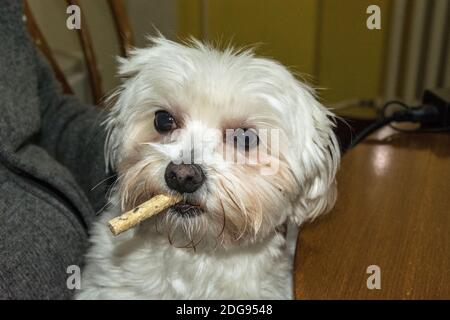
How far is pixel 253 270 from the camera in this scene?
937 millimetres

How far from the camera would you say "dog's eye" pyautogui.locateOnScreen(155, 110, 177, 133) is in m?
0.91

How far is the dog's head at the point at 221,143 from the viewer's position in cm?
82

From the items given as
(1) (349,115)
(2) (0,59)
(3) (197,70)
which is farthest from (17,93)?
(1) (349,115)

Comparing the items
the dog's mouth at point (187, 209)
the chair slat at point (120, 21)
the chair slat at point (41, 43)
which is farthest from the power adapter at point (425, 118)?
the chair slat at point (41, 43)

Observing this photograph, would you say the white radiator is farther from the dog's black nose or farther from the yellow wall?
the dog's black nose

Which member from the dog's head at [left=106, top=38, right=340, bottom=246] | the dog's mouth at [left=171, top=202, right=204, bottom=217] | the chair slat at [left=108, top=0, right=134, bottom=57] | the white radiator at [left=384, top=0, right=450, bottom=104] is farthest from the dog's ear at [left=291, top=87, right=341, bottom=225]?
the white radiator at [left=384, top=0, right=450, bottom=104]

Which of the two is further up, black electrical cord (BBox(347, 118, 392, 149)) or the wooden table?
black electrical cord (BBox(347, 118, 392, 149))

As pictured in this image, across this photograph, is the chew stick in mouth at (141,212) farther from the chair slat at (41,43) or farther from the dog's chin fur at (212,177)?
the chair slat at (41,43)

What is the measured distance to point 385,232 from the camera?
82cm

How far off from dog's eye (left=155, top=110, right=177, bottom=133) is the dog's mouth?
0.49 feet

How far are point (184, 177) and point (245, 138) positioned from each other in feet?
0.49

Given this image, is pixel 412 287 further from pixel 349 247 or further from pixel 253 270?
pixel 253 270

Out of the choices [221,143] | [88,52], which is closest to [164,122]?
[221,143]

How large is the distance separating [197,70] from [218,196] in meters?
0.20
